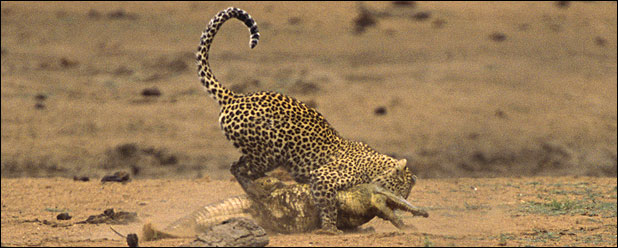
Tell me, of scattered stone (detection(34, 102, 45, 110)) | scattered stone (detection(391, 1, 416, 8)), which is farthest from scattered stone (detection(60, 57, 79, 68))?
scattered stone (detection(391, 1, 416, 8))

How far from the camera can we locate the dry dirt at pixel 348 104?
1013 cm

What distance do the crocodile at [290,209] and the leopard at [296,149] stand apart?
11 centimetres

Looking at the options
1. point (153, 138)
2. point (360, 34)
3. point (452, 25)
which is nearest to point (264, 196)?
point (153, 138)

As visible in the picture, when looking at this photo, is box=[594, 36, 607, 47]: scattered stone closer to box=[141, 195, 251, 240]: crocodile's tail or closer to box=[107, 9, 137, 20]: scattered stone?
box=[107, 9, 137, 20]: scattered stone

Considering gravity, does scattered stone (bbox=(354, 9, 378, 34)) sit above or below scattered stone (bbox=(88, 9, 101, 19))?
below

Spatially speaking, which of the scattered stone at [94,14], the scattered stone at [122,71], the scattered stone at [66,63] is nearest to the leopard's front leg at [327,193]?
the scattered stone at [122,71]

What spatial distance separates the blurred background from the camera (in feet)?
50.6

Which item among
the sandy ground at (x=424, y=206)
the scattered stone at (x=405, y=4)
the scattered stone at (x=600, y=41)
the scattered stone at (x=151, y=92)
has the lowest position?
the sandy ground at (x=424, y=206)

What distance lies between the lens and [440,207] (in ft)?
33.5

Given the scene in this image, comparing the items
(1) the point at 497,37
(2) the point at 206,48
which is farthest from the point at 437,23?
(2) the point at 206,48

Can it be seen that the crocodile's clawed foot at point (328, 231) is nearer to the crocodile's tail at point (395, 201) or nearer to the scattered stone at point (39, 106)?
the crocodile's tail at point (395, 201)

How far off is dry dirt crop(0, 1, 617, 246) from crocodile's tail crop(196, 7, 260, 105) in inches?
64.4

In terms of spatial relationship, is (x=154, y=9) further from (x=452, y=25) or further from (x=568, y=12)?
(x=568, y=12)

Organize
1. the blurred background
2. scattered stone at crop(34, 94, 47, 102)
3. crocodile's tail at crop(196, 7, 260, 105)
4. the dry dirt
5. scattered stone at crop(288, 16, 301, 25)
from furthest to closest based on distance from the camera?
scattered stone at crop(288, 16, 301, 25), scattered stone at crop(34, 94, 47, 102), the blurred background, the dry dirt, crocodile's tail at crop(196, 7, 260, 105)
